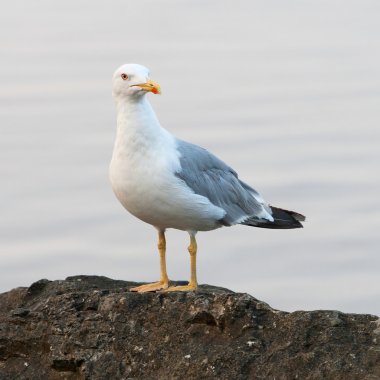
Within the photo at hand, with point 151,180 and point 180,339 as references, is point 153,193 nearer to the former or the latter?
point 151,180

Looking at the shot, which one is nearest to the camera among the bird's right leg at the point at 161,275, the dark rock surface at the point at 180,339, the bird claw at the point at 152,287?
the dark rock surface at the point at 180,339

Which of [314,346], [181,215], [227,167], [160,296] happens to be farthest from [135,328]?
[227,167]

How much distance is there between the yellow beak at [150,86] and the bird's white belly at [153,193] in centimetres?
55

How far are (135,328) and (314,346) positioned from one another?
1229mm

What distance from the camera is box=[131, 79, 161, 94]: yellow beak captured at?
9906 millimetres

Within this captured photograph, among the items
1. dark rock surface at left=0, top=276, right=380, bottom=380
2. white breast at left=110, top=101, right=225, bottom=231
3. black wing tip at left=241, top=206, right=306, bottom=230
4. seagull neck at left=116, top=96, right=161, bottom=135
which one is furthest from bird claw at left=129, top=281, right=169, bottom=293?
black wing tip at left=241, top=206, right=306, bottom=230

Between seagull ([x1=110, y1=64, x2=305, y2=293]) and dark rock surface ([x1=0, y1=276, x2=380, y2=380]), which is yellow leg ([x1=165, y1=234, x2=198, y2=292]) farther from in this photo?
dark rock surface ([x1=0, y1=276, x2=380, y2=380])

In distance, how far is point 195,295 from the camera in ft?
28.7

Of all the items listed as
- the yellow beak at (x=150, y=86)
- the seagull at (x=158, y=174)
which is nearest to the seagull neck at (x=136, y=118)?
the seagull at (x=158, y=174)

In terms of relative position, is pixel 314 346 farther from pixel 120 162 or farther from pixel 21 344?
pixel 120 162

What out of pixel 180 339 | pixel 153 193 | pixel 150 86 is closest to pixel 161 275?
pixel 153 193

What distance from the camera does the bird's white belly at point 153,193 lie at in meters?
10.1

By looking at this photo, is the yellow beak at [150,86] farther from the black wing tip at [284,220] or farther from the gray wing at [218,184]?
the black wing tip at [284,220]

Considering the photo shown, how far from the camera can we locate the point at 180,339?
8461 mm
